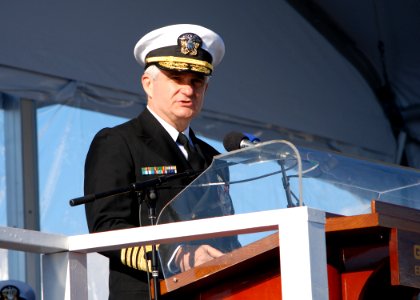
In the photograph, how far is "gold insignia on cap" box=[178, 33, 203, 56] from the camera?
281 cm

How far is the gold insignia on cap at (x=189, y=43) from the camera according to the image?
2.81 m

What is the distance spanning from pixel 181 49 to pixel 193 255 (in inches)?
34.7

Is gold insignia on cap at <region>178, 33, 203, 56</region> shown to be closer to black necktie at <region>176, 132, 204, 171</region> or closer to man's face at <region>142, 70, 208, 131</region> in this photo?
man's face at <region>142, 70, 208, 131</region>

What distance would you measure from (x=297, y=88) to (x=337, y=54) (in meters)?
0.46

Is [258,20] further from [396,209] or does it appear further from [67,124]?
[396,209]

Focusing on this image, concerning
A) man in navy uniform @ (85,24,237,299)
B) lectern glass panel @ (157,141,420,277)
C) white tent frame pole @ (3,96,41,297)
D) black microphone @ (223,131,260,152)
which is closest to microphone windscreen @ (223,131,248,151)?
black microphone @ (223,131,260,152)

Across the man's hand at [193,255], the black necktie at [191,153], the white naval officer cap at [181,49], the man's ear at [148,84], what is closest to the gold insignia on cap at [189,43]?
the white naval officer cap at [181,49]

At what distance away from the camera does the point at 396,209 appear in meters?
1.90

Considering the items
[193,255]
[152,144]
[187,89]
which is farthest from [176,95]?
[193,255]

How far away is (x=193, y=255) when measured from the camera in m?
2.05

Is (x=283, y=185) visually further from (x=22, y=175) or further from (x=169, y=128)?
(x=22, y=175)

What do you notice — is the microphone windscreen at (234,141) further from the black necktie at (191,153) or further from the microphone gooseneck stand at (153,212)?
the black necktie at (191,153)

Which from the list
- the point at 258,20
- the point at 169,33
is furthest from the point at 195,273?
the point at 258,20

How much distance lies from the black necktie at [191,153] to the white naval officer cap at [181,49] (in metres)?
0.17
